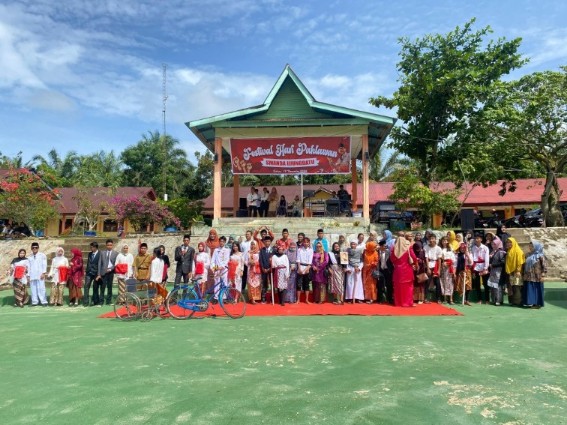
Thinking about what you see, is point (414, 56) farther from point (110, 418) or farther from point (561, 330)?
point (110, 418)

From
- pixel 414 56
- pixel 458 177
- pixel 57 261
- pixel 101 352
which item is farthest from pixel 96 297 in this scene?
pixel 414 56

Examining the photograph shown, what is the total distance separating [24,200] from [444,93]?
18.4 metres

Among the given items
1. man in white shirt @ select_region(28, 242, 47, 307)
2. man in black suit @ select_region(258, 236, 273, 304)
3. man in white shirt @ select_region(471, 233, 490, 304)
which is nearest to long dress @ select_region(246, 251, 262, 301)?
man in black suit @ select_region(258, 236, 273, 304)

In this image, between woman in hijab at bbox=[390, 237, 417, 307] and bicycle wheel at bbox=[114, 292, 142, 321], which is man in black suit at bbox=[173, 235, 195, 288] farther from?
woman in hijab at bbox=[390, 237, 417, 307]

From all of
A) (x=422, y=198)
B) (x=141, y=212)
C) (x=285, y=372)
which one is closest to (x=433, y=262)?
(x=422, y=198)

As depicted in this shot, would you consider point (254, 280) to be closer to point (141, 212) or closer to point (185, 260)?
point (185, 260)

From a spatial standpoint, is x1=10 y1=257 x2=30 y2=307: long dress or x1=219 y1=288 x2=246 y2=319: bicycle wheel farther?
x1=10 y1=257 x2=30 y2=307: long dress

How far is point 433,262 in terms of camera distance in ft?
32.0

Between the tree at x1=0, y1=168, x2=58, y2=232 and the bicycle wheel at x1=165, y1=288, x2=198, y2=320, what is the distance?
1460 centimetres

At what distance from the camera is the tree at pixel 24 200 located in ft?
62.6

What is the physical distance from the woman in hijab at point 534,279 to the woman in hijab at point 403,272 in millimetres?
2264

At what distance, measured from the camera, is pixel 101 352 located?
5.50 metres

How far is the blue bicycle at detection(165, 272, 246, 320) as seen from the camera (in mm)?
7773

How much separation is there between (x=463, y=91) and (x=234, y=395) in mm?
16393
